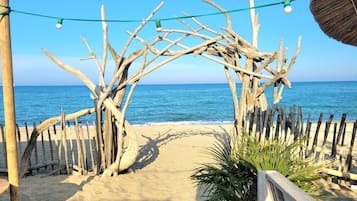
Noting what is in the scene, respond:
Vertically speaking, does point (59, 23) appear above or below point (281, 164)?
above

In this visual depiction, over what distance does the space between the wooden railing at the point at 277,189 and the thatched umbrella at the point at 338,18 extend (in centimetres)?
124

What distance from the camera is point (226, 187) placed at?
3.22 m

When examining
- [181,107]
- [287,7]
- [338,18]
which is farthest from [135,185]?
[181,107]

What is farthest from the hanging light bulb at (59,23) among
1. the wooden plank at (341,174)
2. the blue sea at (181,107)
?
the blue sea at (181,107)

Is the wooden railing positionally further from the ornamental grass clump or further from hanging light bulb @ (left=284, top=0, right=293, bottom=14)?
hanging light bulb @ (left=284, top=0, right=293, bottom=14)

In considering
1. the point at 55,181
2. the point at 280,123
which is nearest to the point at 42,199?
the point at 55,181

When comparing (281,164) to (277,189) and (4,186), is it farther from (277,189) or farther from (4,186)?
(4,186)

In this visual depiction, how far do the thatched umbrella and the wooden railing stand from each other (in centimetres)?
124

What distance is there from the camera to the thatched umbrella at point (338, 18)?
91.9 inches

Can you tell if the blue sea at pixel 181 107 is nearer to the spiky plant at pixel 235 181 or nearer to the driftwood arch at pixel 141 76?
the driftwood arch at pixel 141 76

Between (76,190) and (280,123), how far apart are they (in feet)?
11.4

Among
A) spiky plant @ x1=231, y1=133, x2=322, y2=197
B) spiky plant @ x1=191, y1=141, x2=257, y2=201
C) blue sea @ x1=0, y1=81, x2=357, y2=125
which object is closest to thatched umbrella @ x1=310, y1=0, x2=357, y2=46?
spiky plant @ x1=231, y1=133, x2=322, y2=197

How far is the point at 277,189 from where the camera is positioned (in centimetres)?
206

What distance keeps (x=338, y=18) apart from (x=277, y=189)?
1377mm
